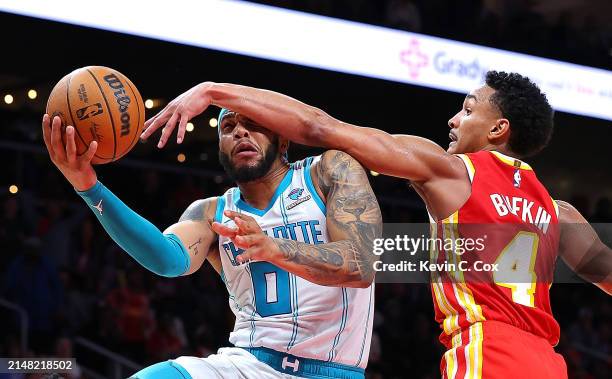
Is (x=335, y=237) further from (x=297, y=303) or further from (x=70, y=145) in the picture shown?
(x=70, y=145)

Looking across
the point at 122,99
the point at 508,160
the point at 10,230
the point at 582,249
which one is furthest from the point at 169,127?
the point at 10,230

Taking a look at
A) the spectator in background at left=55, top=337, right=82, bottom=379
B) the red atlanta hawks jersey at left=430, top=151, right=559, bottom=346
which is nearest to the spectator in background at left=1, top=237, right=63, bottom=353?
the spectator in background at left=55, top=337, right=82, bottom=379

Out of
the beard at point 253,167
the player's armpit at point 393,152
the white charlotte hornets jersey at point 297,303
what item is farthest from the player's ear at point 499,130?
the beard at point 253,167

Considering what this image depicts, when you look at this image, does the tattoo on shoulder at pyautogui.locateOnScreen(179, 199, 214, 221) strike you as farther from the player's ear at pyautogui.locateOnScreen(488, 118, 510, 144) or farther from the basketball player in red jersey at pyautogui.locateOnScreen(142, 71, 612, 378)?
the player's ear at pyautogui.locateOnScreen(488, 118, 510, 144)

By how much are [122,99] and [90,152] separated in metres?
0.33

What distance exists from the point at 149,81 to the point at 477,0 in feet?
16.3

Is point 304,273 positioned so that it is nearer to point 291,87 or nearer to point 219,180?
point 291,87

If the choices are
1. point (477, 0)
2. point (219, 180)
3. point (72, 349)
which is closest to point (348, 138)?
point (72, 349)

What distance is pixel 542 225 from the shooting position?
3.80 m

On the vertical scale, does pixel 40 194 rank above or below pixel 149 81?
below

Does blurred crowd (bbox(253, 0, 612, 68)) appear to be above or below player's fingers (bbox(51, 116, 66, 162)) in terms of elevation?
above

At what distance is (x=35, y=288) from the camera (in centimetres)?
883

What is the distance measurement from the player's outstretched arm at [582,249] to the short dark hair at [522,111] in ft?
0.96

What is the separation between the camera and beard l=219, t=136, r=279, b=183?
3.98m
